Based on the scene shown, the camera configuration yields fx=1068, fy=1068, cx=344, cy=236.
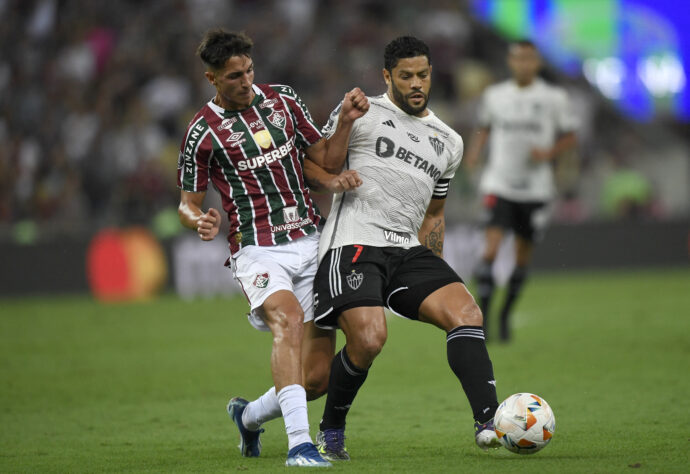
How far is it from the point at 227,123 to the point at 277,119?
0.28 metres

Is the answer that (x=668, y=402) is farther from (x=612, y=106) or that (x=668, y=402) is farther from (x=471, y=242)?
(x=612, y=106)

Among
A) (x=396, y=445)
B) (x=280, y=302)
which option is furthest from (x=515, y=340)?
(x=280, y=302)

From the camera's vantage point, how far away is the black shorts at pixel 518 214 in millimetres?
11102

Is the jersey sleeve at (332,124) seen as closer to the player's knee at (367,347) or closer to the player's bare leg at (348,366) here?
the player's bare leg at (348,366)

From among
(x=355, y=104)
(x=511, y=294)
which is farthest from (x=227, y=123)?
(x=511, y=294)

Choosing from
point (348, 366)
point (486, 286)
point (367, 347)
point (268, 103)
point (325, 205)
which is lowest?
point (348, 366)

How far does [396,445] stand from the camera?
6102 millimetres

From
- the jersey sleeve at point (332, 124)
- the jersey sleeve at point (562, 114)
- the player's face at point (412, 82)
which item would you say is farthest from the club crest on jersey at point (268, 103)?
the jersey sleeve at point (562, 114)

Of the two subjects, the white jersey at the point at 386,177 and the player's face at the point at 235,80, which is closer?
the player's face at the point at 235,80

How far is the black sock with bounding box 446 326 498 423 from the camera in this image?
5543 mm

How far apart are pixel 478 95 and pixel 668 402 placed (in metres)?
14.2

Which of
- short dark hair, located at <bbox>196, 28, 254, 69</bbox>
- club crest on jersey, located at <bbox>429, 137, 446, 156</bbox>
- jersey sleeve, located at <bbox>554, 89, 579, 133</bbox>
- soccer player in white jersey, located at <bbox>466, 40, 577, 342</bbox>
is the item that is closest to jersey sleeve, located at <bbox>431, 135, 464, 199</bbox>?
club crest on jersey, located at <bbox>429, 137, 446, 156</bbox>

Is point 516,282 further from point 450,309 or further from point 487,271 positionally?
point 450,309

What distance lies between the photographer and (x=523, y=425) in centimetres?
532
